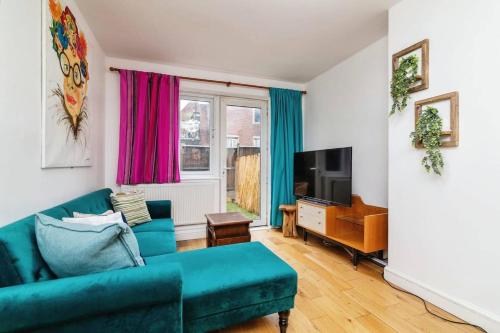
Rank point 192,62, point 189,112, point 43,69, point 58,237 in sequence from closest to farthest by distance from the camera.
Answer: point 58,237 → point 43,69 → point 192,62 → point 189,112

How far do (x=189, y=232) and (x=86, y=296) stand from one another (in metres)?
2.61

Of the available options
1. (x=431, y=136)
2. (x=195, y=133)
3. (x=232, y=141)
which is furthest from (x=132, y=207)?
(x=431, y=136)

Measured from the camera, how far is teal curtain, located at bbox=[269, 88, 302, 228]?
3.88 m

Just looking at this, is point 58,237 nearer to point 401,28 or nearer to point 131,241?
point 131,241

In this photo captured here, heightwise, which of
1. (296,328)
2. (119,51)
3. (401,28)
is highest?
(119,51)

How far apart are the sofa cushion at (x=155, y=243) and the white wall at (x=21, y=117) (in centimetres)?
73

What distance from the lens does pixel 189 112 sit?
361 centimetres

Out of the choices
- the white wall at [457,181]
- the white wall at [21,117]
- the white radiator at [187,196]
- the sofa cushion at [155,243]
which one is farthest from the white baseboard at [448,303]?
the white wall at [21,117]

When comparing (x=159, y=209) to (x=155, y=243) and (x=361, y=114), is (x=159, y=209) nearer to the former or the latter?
(x=155, y=243)

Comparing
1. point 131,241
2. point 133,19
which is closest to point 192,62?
point 133,19

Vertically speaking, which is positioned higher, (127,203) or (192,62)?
(192,62)

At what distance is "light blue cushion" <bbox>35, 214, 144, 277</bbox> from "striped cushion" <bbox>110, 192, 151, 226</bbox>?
138 cm

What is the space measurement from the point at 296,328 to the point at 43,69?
2.45 metres

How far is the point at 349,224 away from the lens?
9.73ft
